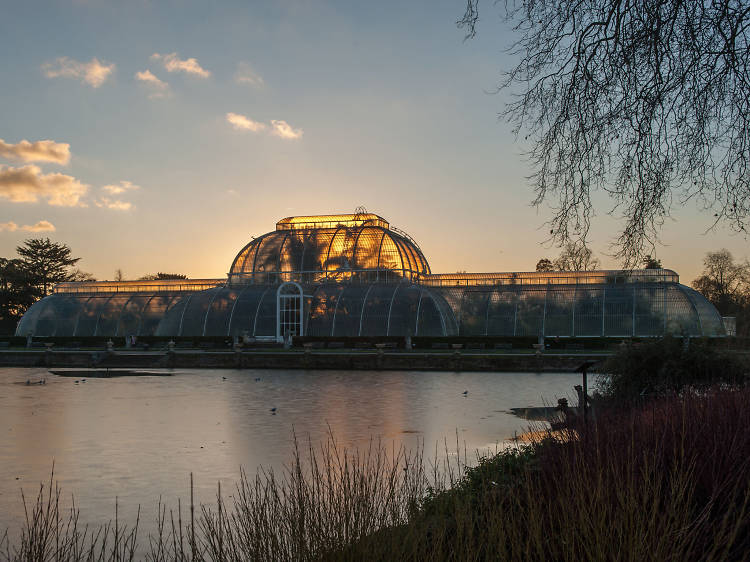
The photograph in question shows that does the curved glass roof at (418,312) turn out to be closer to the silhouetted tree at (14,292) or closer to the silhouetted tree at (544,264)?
the silhouetted tree at (14,292)

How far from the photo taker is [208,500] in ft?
38.6

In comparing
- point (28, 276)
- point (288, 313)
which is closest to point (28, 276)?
point (28, 276)

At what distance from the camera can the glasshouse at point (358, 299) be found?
57.7 meters

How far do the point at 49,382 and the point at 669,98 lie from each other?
32944 millimetres

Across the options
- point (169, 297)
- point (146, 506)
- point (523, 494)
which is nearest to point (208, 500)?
point (146, 506)

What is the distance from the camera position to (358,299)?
61.5 meters

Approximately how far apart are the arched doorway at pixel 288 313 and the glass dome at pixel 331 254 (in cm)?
412

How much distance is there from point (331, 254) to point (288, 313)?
7370 mm

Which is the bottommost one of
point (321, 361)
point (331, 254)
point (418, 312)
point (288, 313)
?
point (321, 361)

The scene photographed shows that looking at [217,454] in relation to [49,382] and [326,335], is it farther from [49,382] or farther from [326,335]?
[326,335]

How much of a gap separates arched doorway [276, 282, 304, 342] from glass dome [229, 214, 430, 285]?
13.5 ft

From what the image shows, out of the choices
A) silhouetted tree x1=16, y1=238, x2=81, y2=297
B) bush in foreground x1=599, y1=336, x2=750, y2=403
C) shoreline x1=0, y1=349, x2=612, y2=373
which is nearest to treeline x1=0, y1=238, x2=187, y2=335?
silhouetted tree x1=16, y1=238, x2=81, y2=297

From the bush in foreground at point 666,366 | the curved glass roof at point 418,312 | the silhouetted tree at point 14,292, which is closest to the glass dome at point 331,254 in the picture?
the curved glass roof at point 418,312

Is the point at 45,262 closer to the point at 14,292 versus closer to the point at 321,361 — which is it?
the point at 14,292
